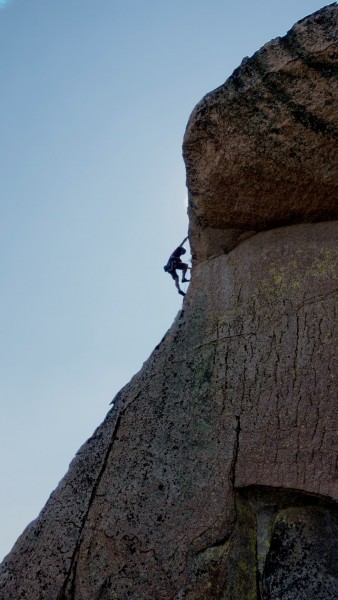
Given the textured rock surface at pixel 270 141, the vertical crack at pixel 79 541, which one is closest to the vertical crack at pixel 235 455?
the vertical crack at pixel 79 541

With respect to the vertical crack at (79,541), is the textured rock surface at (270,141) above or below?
above

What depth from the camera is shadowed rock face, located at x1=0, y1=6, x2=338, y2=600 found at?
4.48 metres

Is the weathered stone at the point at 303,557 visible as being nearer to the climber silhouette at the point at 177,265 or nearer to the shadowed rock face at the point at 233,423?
the shadowed rock face at the point at 233,423

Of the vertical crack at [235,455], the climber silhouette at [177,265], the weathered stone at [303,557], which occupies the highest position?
the climber silhouette at [177,265]

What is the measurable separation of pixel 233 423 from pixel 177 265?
84.9 inches

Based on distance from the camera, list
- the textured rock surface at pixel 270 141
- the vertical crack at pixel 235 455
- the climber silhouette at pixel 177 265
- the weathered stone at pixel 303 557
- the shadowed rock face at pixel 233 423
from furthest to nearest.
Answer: the climber silhouette at pixel 177 265 < the textured rock surface at pixel 270 141 < the vertical crack at pixel 235 455 < the shadowed rock face at pixel 233 423 < the weathered stone at pixel 303 557

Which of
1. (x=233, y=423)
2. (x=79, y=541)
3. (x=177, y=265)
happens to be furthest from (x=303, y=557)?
(x=177, y=265)

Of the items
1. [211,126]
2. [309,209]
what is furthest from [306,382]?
[211,126]

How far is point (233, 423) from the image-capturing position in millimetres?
4898

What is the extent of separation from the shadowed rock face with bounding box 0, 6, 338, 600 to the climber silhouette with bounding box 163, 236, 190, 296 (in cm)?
74

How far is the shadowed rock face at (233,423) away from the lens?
177 inches

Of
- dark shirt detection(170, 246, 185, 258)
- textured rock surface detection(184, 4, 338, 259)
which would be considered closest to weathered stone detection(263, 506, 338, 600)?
textured rock surface detection(184, 4, 338, 259)

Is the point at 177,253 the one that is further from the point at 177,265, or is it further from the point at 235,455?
the point at 235,455

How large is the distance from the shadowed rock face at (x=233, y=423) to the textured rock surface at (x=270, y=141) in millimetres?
12
